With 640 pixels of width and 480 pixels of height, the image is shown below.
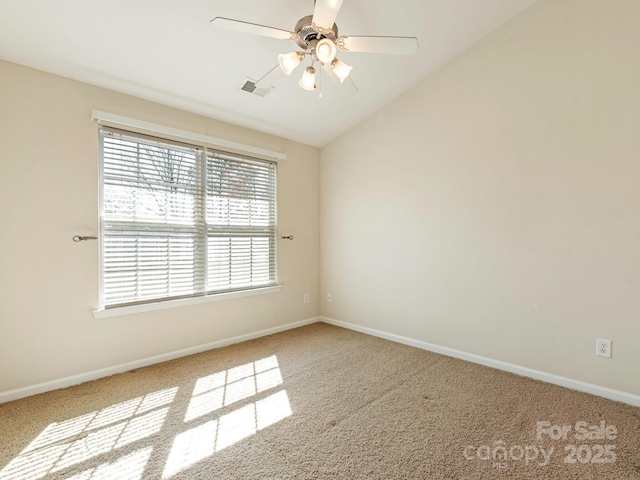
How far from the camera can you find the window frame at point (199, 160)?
2.49 metres

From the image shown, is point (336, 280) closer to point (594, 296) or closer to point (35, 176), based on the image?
point (594, 296)

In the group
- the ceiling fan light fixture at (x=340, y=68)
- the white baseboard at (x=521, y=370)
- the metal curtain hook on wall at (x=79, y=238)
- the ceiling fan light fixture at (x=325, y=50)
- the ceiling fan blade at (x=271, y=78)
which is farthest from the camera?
the metal curtain hook on wall at (x=79, y=238)

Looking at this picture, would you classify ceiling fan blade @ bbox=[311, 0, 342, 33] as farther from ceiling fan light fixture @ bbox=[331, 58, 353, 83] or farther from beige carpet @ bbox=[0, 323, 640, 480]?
beige carpet @ bbox=[0, 323, 640, 480]

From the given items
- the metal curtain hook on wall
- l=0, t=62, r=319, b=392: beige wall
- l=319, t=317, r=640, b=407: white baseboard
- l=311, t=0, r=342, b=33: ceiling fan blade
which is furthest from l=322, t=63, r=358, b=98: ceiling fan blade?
l=319, t=317, r=640, b=407: white baseboard

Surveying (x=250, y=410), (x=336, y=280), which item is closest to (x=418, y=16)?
(x=336, y=280)

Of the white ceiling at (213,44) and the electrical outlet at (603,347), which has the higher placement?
the white ceiling at (213,44)

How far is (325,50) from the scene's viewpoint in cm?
176

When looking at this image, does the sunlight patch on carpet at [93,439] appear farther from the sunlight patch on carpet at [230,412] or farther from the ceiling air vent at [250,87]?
the ceiling air vent at [250,87]

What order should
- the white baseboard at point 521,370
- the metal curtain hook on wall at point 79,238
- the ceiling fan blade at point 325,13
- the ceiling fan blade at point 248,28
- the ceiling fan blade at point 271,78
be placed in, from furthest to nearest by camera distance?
the metal curtain hook on wall at point 79,238 < the white baseboard at point 521,370 < the ceiling fan blade at point 271,78 < the ceiling fan blade at point 248,28 < the ceiling fan blade at point 325,13

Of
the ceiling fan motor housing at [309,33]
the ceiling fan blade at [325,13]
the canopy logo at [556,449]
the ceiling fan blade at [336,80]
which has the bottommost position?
the canopy logo at [556,449]

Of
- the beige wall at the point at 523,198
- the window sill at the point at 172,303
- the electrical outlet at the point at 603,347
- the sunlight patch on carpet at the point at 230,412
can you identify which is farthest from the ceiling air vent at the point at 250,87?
A: the electrical outlet at the point at 603,347

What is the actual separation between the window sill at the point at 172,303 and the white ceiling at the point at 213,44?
177cm

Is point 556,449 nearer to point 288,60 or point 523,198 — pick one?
point 523,198

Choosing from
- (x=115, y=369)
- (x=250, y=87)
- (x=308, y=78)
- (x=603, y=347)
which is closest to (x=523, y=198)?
(x=603, y=347)
